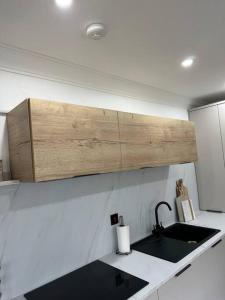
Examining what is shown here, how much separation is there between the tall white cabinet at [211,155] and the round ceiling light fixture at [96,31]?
2.06m

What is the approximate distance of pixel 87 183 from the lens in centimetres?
186

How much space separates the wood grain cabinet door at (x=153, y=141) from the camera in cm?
173

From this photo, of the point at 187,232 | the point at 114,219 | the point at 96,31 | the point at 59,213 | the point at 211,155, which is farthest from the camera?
the point at 211,155

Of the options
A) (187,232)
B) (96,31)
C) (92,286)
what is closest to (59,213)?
(92,286)

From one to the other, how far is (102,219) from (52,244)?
1.53ft

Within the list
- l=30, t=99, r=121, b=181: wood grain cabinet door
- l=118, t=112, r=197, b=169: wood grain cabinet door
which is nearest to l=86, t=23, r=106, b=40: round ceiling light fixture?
l=30, t=99, r=121, b=181: wood grain cabinet door

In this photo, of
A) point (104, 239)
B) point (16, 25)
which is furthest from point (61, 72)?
point (104, 239)

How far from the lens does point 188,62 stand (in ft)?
6.23

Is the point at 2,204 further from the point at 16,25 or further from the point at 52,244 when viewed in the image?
the point at 16,25

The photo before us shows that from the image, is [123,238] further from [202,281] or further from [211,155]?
[211,155]

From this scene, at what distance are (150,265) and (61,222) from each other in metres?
0.71

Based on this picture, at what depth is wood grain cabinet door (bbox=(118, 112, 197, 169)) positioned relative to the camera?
173cm

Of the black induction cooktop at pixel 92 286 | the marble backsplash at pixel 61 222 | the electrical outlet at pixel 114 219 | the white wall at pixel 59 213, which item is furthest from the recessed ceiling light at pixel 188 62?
the black induction cooktop at pixel 92 286

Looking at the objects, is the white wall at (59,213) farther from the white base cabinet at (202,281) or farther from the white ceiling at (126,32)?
the white base cabinet at (202,281)
